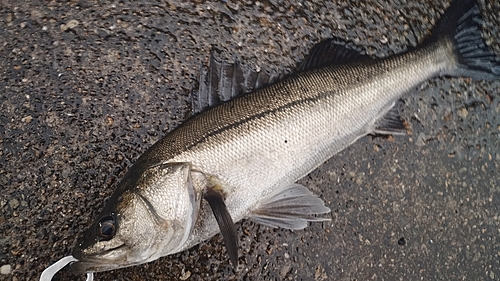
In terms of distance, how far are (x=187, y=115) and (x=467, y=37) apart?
5.41 ft

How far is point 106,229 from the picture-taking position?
5.57 ft

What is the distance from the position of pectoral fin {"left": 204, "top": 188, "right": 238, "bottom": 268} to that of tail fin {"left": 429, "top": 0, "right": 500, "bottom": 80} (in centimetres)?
153

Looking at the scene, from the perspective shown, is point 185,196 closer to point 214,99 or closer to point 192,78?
point 214,99

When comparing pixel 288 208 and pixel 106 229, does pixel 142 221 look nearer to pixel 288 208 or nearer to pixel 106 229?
pixel 106 229

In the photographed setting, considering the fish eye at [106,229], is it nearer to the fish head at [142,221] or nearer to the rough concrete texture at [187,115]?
the fish head at [142,221]

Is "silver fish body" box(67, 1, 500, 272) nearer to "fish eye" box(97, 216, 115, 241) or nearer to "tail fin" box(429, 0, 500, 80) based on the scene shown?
"fish eye" box(97, 216, 115, 241)

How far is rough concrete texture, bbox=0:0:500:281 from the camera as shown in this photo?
212 centimetres

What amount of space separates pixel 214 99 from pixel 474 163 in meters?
1.77

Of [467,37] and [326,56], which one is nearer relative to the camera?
[326,56]

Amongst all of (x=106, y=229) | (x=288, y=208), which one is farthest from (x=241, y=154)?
(x=106, y=229)

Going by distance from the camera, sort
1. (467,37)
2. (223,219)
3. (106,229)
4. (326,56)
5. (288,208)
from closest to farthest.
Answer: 1. (106,229)
2. (223,219)
3. (288,208)
4. (326,56)
5. (467,37)

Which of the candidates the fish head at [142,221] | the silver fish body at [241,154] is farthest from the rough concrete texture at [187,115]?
the fish head at [142,221]

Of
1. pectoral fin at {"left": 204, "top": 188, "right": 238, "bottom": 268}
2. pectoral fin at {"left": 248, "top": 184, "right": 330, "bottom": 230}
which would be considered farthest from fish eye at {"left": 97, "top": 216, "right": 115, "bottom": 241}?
pectoral fin at {"left": 248, "top": 184, "right": 330, "bottom": 230}

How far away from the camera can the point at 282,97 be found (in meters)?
1.97
